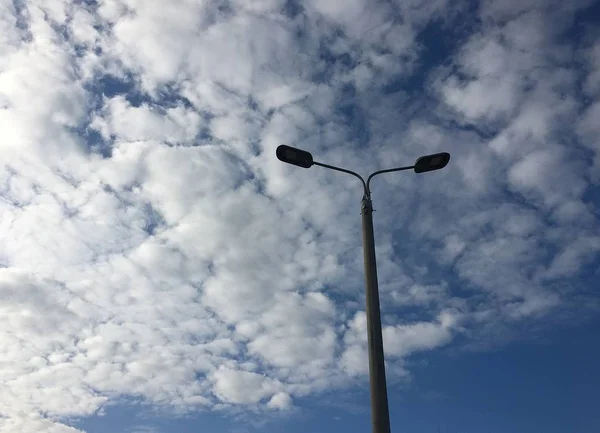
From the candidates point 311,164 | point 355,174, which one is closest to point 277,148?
point 311,164

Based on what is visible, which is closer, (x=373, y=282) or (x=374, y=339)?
(x=374, y=339)

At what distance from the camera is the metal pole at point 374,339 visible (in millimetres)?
8062

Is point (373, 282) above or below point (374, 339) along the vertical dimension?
above

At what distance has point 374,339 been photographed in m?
8.71

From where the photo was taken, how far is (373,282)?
30.3 feet

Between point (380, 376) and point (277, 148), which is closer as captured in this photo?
point (380, 376)

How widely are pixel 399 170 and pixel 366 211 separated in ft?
5.96

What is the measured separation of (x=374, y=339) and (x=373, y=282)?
102 cm

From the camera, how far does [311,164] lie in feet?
37.7

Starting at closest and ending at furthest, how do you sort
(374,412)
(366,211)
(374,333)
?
1. (374,412)
2. (374,333)
3. (366,211)

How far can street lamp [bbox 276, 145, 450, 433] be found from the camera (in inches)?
319

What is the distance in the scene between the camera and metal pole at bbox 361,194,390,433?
806 centimetres

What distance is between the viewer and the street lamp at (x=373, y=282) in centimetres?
811

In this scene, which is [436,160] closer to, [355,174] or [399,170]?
[399,170]
